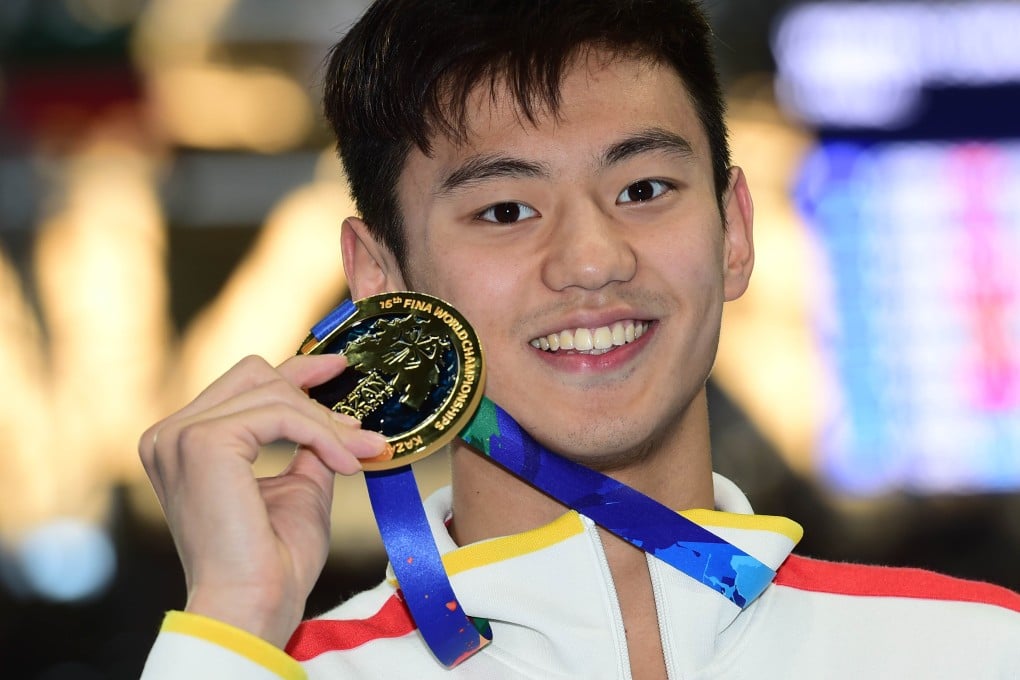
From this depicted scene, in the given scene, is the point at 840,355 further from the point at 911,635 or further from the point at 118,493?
the point at 911,635

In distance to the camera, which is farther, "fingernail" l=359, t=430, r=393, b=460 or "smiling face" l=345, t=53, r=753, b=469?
"smiling face" l=345, t=53, r=753, b=469

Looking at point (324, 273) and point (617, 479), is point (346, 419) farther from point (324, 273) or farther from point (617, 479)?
point (324, 273)

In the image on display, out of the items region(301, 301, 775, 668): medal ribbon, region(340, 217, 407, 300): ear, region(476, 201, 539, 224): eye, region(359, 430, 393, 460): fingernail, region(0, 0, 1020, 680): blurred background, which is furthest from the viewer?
region(0, 0, 1020, 680): blurred background

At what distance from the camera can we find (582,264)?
5.68 ft

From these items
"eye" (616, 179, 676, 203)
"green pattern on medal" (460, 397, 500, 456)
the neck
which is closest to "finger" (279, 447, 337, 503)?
"green pattern on medal" (460, 397, 500, 456)

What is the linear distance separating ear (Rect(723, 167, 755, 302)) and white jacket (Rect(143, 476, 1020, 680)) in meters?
0.35

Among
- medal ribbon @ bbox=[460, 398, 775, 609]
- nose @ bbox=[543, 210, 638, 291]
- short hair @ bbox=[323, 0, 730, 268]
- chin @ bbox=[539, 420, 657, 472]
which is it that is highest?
short hair @ bbox=[323, 0, 730, 268]

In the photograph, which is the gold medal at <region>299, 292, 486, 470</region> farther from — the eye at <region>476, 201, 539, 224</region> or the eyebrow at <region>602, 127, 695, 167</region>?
the eyebrow at <region>602, 127, 695, 167</region>

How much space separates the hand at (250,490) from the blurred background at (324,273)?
2.76 m

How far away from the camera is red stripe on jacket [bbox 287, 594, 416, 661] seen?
1.80m

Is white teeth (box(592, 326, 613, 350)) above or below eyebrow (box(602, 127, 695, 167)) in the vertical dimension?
below

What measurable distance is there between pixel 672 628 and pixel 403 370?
456 millimetres

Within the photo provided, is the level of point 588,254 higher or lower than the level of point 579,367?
higher

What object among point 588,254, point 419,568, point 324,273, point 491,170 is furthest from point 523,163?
point 324,273
